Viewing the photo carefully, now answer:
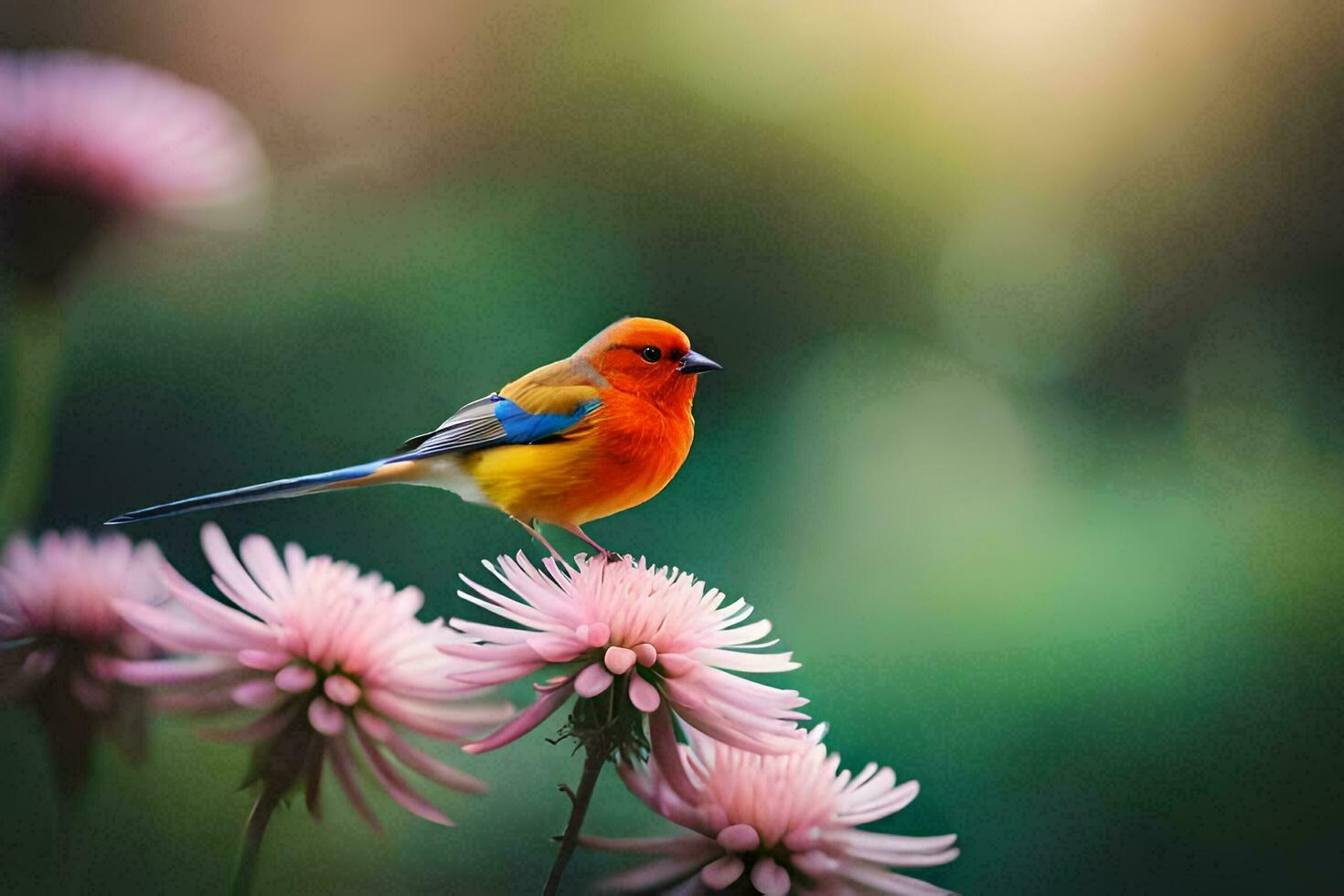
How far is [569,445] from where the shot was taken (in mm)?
782

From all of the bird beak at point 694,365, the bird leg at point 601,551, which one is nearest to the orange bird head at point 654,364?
the bird beak at point 694,365

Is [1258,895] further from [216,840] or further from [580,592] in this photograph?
[216,840]

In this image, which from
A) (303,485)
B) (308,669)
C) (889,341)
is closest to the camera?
(308,669)

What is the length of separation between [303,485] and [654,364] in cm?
26

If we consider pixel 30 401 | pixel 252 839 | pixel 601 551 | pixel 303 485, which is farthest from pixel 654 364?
pixel 30 401

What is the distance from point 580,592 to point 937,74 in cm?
75

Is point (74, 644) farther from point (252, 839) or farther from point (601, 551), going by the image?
point (601, 551)

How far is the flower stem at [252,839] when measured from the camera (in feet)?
1.90

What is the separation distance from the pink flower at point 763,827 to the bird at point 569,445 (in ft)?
0.66

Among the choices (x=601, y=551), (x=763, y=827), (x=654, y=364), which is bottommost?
(x=763, y=827)

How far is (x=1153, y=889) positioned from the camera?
1.01 metres

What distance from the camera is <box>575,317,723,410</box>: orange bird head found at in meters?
0.81

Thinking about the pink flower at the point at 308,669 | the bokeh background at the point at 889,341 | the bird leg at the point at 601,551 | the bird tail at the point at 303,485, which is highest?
the bokeh background at the point at 889,341

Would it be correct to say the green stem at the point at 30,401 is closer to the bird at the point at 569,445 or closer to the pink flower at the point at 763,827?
the bird at the point at 569,445
